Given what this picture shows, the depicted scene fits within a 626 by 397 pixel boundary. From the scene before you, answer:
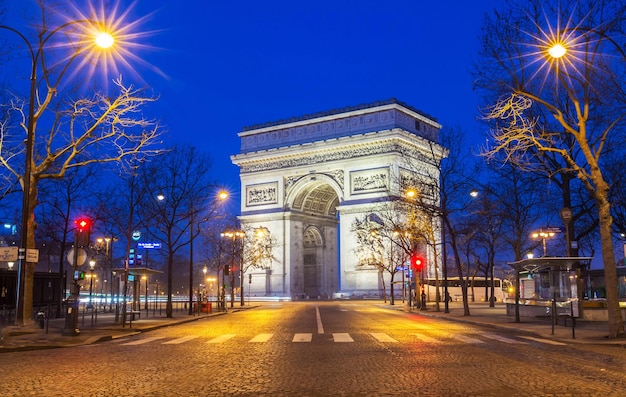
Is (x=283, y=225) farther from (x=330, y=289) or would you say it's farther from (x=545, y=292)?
(x=545, y=292)

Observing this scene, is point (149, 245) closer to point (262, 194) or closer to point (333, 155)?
point (333, 155)

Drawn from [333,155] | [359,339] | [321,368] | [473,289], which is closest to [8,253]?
[359,339]

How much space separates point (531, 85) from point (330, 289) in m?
63.5

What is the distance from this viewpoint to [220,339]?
64.1ft

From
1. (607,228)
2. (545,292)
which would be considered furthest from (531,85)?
(545,292)

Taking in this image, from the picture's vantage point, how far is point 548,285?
95.9ft

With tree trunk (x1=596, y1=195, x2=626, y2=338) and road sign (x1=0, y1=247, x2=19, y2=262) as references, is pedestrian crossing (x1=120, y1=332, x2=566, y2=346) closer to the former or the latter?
tree trunk (x1=596, y1=195, x2=626, y2=338)

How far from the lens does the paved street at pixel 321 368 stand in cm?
959

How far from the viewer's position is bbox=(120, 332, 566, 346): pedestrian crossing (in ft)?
59.6

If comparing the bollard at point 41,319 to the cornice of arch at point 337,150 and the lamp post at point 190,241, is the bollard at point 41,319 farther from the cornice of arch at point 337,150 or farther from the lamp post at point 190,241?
the cornice of arch at point 337,150

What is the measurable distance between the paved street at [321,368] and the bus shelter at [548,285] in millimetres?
8741

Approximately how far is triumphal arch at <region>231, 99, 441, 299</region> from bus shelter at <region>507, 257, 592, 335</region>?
36.8 m

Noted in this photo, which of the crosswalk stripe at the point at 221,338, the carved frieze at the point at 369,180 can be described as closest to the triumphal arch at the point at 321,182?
the carved frieze at the point at 369,180

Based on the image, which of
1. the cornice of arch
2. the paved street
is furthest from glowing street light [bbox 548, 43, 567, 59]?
the cornice of arch
